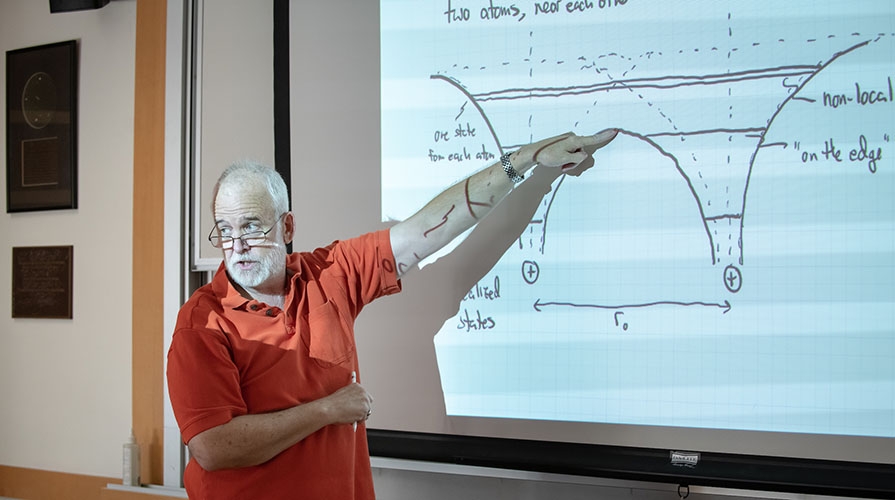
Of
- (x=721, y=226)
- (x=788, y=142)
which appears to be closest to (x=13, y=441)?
(x=721, y=226)

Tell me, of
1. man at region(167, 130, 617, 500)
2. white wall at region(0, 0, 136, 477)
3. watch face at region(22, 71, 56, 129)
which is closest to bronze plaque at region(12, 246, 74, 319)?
white wall at region(0, 0, 136, 477)

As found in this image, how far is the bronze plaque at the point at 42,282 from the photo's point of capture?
229 cm

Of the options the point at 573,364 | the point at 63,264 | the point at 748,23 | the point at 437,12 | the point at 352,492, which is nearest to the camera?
the point at 352,492

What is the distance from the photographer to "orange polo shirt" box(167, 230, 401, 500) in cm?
121

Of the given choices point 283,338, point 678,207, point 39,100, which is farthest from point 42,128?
point 678,207

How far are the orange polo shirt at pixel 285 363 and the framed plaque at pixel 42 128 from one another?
1.26 m

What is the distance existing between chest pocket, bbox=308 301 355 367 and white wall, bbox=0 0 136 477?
1.12m

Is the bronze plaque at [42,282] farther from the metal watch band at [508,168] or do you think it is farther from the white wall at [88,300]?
the metal watch band at [508,168]

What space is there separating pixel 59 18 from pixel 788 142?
7.25 feet

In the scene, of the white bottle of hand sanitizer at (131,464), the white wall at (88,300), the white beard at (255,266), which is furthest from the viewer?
the white wall at (88,300)

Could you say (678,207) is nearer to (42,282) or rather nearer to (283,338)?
A: (283,338)

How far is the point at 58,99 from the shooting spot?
2.32 m

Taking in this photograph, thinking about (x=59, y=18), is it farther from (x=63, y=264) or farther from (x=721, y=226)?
(x=721, y=226)

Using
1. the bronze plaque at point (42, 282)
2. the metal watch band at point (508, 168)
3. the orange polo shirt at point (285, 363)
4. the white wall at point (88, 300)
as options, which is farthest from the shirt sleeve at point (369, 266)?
the bronze plaque at point (42, 282)
